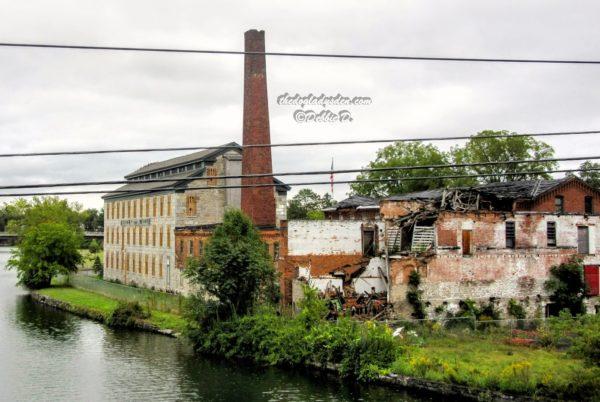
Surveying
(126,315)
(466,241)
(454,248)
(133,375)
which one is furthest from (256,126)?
(133,375)

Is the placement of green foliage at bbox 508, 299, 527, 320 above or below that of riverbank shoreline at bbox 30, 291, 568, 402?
above

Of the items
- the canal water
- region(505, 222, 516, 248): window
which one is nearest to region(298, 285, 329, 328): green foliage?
the canal water

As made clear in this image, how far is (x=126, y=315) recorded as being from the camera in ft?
117

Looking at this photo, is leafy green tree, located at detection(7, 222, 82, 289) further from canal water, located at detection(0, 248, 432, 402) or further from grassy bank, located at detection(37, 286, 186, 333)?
canal water, located at detection(0, 248, 432, 402)

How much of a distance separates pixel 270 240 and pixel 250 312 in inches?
345

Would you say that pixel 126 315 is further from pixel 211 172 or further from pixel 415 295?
pixel 415 295

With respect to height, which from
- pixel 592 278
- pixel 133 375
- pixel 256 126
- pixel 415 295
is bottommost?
pixel 133 375

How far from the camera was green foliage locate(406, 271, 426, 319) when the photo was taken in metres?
30.2

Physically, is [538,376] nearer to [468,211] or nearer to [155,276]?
[468,211]

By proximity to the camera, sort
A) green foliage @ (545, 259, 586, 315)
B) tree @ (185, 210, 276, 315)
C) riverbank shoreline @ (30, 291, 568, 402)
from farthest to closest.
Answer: green foliage @ (545, 259, 586, 315) < tree @ (185, 210, 276, 315) < riverbank shoreline @ (30, 291, 568, 402)

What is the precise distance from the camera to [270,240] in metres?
37.2

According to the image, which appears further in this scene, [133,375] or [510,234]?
[510,234]

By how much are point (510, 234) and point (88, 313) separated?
2631cm

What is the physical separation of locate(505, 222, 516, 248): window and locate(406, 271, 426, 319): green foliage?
5838 mm
